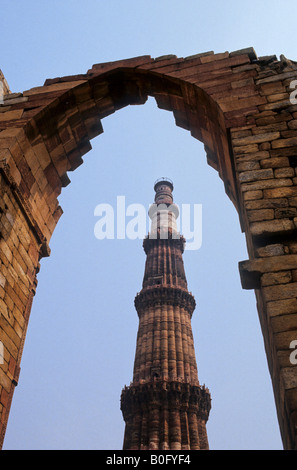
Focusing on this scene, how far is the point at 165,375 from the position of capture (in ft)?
58.5

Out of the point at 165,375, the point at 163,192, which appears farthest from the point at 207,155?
the point at 163,192

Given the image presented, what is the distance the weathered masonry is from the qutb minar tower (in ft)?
42.8

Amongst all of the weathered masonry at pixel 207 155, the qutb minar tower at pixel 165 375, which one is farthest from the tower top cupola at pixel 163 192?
the weathered masonry at pixel 207 155

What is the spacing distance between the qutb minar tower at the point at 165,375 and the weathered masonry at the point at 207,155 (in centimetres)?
1303

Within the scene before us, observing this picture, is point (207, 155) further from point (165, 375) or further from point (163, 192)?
point (163, 192)

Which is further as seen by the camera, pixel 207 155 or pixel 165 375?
pixel 165 375

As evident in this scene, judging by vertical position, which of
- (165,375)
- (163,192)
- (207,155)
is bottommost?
(207,155)

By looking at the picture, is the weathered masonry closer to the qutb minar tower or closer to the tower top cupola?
the qutb minar tower

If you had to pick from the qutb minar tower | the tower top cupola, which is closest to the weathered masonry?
the qutb minar tower

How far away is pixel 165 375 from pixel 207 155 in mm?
14005

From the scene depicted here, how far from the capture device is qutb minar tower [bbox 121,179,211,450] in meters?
16.5

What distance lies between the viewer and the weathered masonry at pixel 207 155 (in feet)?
10.1

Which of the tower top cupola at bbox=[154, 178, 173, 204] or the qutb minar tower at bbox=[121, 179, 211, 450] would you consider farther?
the tower top cupola at bbox=[154, 178, 173, 204]
